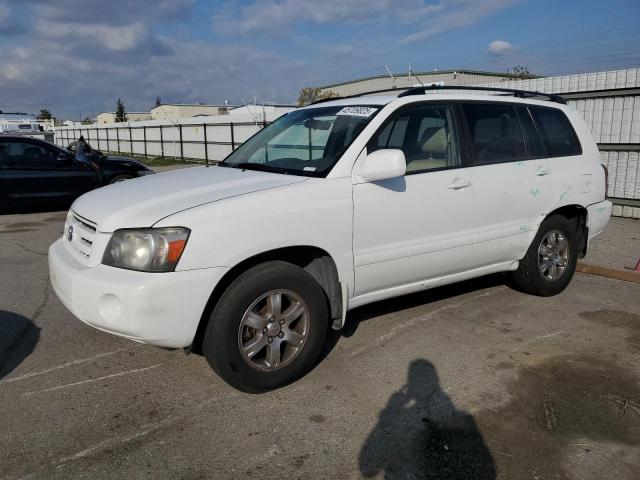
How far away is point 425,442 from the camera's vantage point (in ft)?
9.29

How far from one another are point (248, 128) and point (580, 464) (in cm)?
1995

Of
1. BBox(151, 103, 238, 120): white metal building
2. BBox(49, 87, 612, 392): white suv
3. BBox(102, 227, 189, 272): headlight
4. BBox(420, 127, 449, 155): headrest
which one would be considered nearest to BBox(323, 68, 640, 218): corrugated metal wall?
BBox(49, 87, 612, 392): white suv

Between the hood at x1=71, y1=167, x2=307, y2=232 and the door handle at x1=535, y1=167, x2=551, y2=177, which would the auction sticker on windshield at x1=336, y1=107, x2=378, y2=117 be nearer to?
the hood at x1=71, y1=167, x2=307, y2=232

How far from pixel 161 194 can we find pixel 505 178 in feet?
8.89

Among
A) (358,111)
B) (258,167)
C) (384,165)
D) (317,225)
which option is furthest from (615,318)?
(258,167)

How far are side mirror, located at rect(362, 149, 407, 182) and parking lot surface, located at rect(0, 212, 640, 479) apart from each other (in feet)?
4.31

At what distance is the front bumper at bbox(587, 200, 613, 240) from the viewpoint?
17.1 ft

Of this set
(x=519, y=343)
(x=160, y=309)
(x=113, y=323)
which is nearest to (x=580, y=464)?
(x=519, y=343)

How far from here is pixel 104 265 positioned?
309 cm

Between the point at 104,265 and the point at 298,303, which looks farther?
the point at 298,303

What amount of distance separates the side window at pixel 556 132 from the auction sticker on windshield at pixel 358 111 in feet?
6.12

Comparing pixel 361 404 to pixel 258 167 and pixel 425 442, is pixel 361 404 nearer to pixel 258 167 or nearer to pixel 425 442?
pixel 425 442

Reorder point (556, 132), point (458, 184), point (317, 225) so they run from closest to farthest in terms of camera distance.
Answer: point (317, 225)
point (458, 184)
point (556, 132)

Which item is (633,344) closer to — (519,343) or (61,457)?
(519,343)
